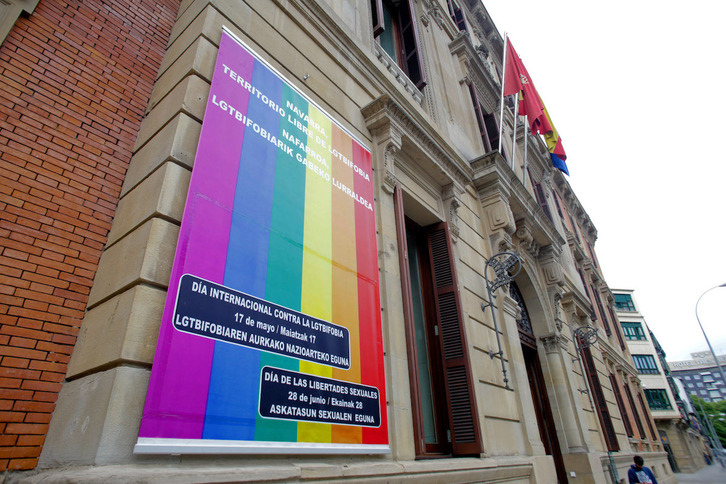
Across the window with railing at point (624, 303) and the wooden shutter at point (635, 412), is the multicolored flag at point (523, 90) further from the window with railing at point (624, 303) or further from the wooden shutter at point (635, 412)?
the window with railing at point (624, 303)

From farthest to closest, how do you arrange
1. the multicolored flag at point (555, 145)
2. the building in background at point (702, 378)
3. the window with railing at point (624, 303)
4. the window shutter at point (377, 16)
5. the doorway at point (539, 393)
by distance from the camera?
the building in background at point (702, 378) → the window with railing at point (624, 303) → the multicolored flag at point (555, 145) → the doorway at point (539, 393) → the window shutter at point (377, 16)

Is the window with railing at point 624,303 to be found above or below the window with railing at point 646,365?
above

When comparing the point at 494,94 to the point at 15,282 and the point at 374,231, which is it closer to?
the point at 374,231

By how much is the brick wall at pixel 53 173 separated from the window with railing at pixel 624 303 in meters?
53.4

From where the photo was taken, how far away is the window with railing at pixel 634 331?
44.9 m

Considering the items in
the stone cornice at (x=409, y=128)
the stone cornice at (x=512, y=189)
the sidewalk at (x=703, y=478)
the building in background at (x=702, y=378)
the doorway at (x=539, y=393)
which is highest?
the building in background at (x=702, y=378)

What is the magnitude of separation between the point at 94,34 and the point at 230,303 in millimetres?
3368

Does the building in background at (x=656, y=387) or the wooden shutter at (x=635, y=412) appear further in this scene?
the building in background at (x=656, y=387)

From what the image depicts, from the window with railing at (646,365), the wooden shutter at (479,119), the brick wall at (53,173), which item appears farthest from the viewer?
the window with railing at (646,365)

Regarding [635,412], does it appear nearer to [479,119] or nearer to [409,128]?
[479,119]

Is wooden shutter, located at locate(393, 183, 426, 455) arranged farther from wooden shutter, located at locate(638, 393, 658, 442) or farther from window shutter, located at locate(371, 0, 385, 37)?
wooden shutter, located at locate(638, 393, 658, 442)

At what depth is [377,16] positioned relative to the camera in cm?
790

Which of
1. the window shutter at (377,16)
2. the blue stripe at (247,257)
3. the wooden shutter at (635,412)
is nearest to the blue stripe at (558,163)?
the window shutter at (377,16)

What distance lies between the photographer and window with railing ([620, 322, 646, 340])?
4491cm
